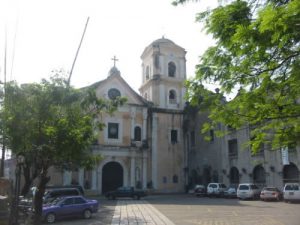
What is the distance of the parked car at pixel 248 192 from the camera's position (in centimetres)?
3369

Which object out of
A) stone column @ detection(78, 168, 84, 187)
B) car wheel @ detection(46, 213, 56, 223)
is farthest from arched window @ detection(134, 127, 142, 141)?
car wheel @ detection(46, 213, 56, 223)

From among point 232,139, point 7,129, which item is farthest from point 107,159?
point 7,129

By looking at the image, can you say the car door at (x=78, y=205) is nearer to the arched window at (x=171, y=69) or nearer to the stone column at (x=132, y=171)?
the stone column at (x=132, y=171)

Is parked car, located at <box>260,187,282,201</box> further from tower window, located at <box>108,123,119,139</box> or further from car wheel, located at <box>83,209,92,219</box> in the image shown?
tower window, located at <box>108,123,119,139</box>

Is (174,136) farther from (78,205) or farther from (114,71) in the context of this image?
(78,205)

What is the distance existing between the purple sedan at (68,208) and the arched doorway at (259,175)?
20.7 m

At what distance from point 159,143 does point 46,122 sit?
28.2m

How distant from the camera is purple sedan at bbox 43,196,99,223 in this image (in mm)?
19609

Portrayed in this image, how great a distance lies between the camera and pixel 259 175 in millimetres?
37781

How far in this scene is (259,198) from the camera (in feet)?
113

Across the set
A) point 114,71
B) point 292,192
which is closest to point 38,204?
point 292,192

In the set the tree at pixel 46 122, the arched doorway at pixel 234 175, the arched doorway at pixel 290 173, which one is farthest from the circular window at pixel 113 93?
the tree at pixel 46 122

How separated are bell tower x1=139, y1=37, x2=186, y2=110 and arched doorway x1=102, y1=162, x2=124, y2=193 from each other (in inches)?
371

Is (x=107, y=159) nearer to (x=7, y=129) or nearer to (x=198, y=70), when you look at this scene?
(x=7, y=129)
